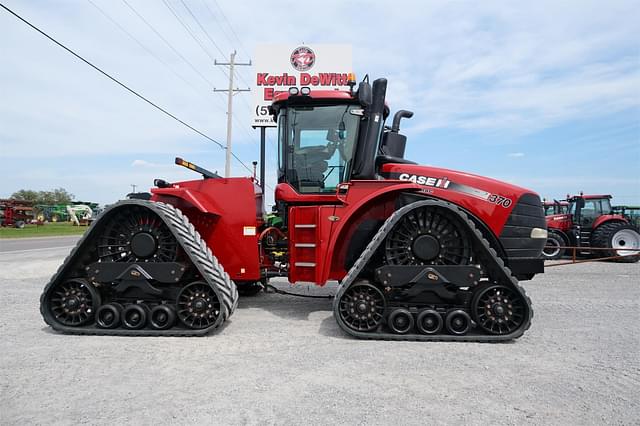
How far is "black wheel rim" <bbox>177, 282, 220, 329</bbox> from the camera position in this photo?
432 cm

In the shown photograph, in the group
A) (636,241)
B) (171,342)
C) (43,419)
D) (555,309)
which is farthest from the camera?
(636,241)

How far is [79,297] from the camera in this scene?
444cm

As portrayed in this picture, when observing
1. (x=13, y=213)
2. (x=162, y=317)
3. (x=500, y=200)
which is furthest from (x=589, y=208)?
(x=13, y=213)

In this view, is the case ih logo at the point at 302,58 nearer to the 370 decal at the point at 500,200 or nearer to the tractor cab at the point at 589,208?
the tractor cab at the point at 589,208

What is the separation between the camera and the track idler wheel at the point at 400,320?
166 inches

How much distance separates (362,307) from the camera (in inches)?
167

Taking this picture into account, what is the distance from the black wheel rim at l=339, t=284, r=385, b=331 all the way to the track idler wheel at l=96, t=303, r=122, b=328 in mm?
2461

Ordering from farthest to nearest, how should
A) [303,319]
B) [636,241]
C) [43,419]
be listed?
1. [636,241]
2. [303,319]
3. [43,419]

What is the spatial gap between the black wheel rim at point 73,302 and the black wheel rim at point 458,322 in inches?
152

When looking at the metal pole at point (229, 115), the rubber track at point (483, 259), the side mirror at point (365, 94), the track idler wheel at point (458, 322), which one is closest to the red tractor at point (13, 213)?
the metal pole at point (229, 115)

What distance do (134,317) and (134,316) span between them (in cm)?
1

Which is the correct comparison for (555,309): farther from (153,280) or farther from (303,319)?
(153,280)

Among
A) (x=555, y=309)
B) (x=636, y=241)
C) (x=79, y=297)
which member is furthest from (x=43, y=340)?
(x=636, y=241)

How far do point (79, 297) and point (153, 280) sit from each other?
85 centimetres
